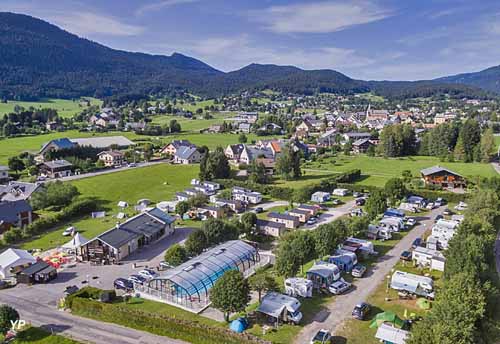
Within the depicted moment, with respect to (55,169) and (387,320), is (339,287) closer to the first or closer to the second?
(387,320)

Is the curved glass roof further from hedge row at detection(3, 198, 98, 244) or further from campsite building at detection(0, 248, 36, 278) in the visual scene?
hedge row at detection(3, 198, 98, 244)

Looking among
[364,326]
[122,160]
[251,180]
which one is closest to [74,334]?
[364,326]

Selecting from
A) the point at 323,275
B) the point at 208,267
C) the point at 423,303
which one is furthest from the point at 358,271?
the point at 208,267

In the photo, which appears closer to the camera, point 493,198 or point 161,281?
point 161,281

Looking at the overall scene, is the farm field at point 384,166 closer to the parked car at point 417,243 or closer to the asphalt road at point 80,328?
the parked car at point 417,243

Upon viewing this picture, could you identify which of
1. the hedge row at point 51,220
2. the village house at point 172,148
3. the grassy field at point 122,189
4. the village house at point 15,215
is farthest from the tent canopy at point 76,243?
the village house at point 172,148

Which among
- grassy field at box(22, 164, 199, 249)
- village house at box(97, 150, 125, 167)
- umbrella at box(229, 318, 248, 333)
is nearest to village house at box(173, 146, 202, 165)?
grassy field at box(22, 164, 199, 249)

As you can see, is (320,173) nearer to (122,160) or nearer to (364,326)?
(122,160)
